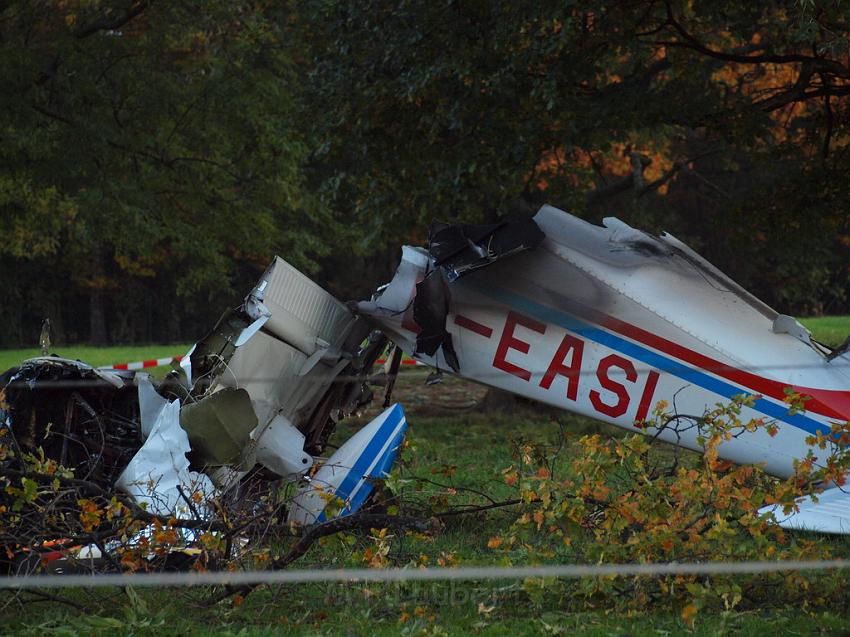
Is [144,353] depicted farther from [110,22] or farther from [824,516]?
[824,516]

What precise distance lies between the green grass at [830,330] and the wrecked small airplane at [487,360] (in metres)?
9.76

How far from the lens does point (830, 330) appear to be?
59.8ft

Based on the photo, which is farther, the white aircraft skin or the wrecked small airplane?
the white aircraft skin

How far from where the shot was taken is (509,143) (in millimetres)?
11227

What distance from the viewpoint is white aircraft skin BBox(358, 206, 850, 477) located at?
6824mm

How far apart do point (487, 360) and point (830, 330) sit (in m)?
12.6

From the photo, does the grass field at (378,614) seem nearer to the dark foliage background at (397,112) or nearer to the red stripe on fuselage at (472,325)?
the red stripe on fuselage at (472,325)

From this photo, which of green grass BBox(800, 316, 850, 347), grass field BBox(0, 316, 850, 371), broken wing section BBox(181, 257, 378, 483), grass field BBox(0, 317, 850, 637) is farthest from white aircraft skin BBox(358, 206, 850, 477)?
grass field BBox(0, 316, 850, 371)

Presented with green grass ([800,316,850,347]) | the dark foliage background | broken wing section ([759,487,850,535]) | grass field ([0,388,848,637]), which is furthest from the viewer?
green grass ([800,316,850,347])

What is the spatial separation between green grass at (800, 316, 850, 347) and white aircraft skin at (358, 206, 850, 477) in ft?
31.7

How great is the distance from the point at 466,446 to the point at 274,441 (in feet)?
15.5

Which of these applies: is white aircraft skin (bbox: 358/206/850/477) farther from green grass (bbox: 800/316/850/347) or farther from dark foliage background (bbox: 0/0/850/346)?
green grass (bbox: 800/316/850/347)

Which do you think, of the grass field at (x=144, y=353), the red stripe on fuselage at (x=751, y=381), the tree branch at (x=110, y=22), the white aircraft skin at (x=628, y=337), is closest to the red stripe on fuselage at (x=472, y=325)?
the white aircraft skin at (x=628, y=337)

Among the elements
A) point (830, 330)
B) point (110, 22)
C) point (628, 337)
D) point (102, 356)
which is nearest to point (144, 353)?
point (102, 356)
